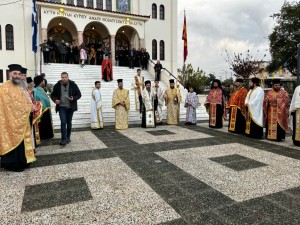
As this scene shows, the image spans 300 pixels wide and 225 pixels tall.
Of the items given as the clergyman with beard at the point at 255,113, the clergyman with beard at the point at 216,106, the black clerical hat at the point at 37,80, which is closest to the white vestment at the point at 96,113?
the black clerical hat at the point at 37,80

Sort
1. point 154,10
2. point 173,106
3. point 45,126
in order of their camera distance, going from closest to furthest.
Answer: point 45,126
point 173,106
point 154,10

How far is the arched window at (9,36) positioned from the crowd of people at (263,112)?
695 inches

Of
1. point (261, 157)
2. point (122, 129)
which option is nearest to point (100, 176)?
point (261, 157)

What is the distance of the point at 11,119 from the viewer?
16.6ft

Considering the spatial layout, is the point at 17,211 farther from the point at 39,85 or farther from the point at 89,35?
the point at 89,35

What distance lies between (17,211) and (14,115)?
224 cm

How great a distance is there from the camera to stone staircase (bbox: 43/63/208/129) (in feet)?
38.5

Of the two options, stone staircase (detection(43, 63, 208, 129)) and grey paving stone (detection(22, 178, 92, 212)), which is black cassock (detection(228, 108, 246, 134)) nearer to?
stone staircase (detection(43, 63, 208, 129))

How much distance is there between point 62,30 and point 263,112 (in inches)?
749

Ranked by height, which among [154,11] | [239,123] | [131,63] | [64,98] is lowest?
[239,123]

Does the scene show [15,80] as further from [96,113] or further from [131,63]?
[131,63]

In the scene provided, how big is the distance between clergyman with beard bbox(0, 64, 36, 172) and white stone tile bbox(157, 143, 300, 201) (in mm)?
2949

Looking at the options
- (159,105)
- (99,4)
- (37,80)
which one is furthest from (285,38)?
(37,80)

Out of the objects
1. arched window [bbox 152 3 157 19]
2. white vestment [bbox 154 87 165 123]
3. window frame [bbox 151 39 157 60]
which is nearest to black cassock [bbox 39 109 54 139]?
white vestment [bbox 154 87 165 123]
